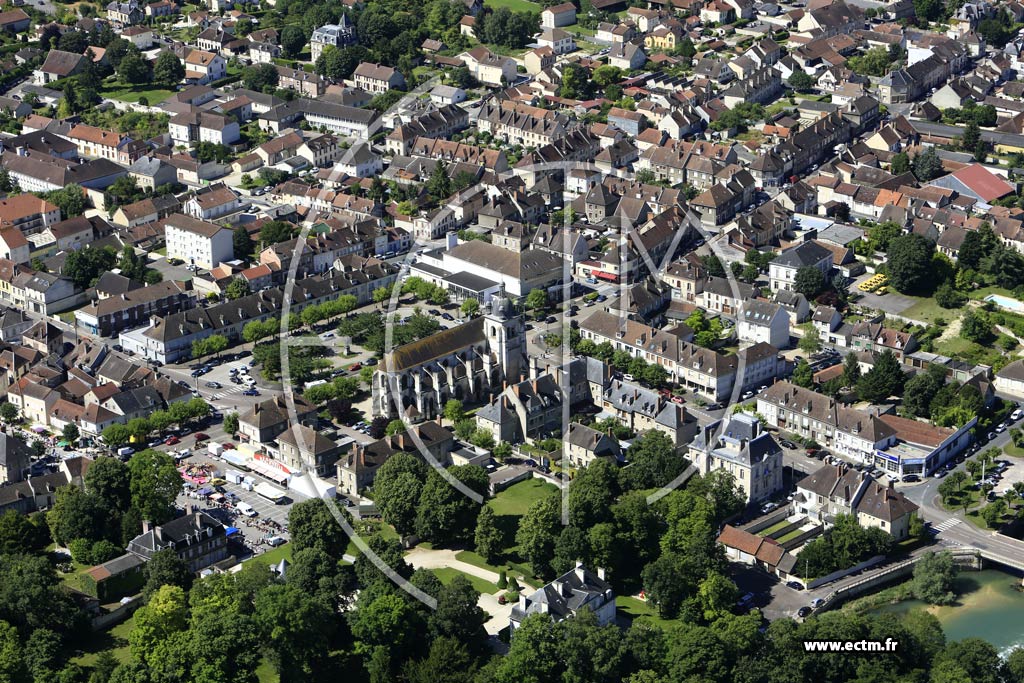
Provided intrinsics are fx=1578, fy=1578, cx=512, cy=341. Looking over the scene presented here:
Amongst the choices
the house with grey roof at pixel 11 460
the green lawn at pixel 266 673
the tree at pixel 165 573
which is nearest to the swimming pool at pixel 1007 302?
the green lawn at pixel 266 673

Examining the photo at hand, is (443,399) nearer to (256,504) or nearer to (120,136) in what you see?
(256,504)

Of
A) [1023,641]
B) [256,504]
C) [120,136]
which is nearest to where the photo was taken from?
[1023,641]

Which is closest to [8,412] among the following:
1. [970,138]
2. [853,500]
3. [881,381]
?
→ [853,500]

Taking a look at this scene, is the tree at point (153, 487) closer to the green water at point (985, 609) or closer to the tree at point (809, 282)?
the green water at point (985, 609)

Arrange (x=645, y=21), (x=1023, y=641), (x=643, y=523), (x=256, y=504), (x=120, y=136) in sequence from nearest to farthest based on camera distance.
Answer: (x=1023, y=641)
(x=643, y=523)
(x=256, y=504)
(x=120, y=136)
(x=645, y=21)

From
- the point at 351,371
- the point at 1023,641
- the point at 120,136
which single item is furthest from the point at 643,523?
the point at 120,136
